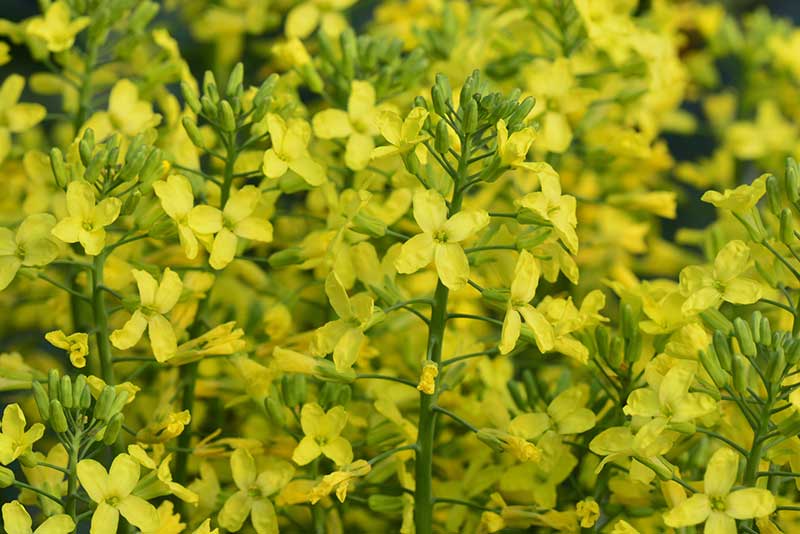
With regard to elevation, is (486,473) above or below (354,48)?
below

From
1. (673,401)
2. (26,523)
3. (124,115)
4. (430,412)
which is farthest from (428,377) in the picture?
(124,115)

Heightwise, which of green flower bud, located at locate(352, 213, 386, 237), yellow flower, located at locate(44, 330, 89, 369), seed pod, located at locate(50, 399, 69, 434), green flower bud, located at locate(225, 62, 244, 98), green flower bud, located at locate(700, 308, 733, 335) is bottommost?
seed pod, located at locate(50, 399, 69, 434)

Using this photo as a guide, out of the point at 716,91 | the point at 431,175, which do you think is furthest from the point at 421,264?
the point at 716,91

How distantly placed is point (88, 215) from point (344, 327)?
0.18 meters

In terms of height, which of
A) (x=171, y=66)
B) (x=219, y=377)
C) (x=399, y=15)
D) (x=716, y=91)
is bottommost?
(x=716, y=91)

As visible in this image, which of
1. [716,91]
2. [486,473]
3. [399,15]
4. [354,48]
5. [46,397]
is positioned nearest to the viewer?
[46,397]

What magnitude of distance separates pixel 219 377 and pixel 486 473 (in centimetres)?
26

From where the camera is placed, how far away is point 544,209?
747 millimetres

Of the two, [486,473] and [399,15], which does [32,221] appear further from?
[399,15]

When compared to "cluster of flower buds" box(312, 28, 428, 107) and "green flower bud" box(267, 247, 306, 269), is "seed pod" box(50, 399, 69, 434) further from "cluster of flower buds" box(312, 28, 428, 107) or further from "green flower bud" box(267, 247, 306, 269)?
"cluster of flower buds" box(312, 28, 428, 107)

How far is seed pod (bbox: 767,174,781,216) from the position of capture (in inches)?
30.9

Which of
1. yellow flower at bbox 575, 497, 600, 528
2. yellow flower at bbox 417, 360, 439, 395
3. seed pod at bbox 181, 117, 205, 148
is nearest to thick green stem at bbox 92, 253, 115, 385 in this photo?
seed pod at bbox 181, 117, 205, 148

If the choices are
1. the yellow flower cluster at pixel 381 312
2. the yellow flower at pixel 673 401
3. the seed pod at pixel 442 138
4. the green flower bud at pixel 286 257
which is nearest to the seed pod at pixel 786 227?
the yellow flower cluster at pixel 381 312

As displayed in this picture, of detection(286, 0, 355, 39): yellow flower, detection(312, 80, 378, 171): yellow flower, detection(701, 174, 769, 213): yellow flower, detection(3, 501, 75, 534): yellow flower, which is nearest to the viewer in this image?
detection(3, 501, 75, 534): yellow flower
